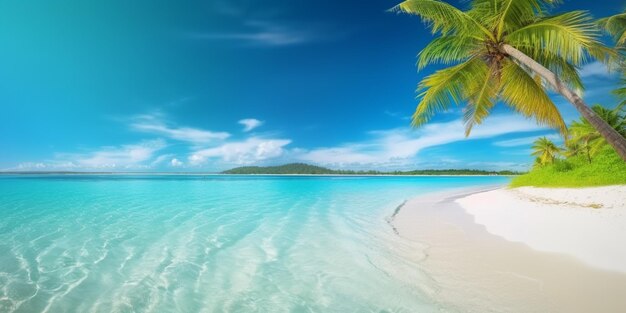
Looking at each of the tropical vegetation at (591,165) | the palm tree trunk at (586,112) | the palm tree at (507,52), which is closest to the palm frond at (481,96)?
the palm tree at (507,52)

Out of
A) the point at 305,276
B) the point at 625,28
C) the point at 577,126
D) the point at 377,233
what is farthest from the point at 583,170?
the point at 305,276

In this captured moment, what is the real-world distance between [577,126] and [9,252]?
81.3 ft

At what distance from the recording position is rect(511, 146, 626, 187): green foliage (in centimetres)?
1189

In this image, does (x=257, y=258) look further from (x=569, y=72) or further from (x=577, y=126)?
(x=577, y=126)

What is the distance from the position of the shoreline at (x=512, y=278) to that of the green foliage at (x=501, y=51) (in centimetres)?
300

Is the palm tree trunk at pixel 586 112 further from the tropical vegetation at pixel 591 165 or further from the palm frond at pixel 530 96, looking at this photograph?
the tropical vegetation at pixel 591 165

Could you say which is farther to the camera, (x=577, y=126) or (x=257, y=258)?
(x=577, y=126)

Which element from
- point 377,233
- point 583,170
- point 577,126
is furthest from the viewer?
point 577,126

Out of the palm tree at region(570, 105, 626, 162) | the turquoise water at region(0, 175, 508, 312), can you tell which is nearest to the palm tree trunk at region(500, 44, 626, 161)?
the turquoise water at region(0, 175, 508, 312)

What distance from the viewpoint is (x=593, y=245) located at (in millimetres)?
5109

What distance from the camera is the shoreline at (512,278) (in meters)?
3.17

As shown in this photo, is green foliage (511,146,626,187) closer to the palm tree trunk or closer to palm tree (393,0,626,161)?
palm tree (393,0,626,161)

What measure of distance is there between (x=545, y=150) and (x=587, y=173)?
1977 centimetres

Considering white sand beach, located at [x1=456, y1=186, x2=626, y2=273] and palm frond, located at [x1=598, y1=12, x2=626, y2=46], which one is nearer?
white sand beach, located at [x1=456, y1=186, x2=626, y2=273]
